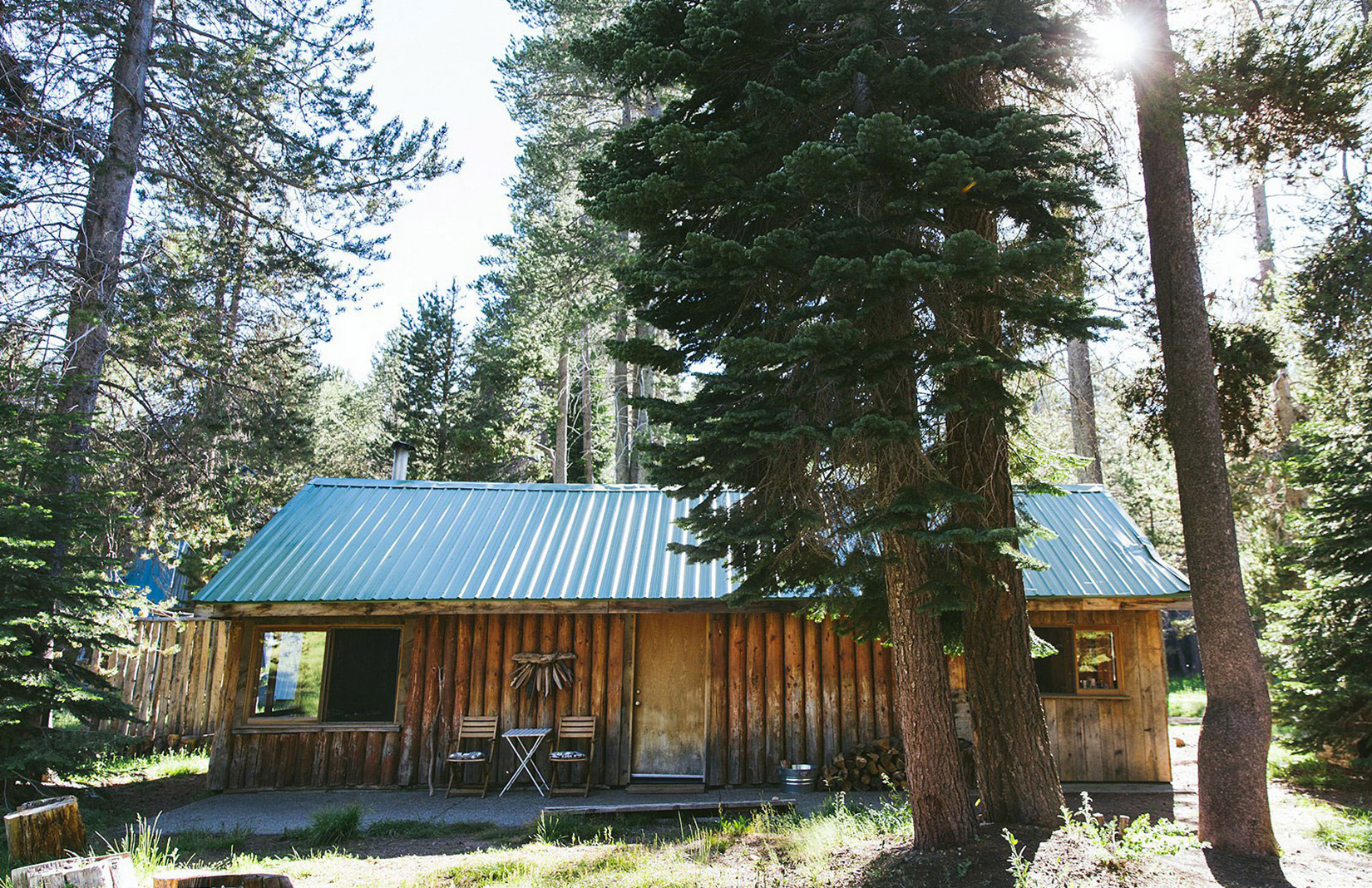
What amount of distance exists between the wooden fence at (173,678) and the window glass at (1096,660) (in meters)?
13.1

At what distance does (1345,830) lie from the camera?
269 inches

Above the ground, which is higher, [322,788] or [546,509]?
Answer: [546,509]

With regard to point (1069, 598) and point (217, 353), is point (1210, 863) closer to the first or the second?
point (1069, 598)

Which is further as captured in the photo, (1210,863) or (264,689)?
(264,689)

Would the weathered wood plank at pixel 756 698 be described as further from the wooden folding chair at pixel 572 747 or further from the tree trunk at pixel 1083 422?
the tree trunk at pixel 1083 422

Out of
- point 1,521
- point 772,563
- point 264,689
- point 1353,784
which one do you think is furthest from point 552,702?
point 1353,784

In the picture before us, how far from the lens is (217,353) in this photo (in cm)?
1120

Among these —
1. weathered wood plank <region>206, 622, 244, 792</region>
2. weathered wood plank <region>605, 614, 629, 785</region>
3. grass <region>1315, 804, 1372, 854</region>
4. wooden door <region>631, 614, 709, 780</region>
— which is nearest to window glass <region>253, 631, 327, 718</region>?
weathered wood plank <region>206, 622, 244, 792</region>

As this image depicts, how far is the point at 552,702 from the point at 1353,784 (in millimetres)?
9809

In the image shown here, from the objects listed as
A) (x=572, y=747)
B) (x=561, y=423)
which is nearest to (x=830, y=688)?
(x=572, y=747)

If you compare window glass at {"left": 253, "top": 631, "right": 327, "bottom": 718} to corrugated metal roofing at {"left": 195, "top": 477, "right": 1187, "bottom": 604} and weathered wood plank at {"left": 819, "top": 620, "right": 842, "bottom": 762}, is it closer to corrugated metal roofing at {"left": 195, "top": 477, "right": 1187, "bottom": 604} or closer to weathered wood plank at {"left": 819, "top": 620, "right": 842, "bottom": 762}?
corrugated metal roofing at {"left": 195, "top": 477, "right": 1187, "bottom": 604}

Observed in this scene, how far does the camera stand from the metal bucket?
10055mm

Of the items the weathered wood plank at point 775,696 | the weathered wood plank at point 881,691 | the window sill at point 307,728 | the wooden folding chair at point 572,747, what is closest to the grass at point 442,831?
the wooden folding chair at point 572,747

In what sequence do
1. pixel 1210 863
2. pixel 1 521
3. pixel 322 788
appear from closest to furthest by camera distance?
pixel 1210 863 → pixel 1 521 → pixel 322 788
